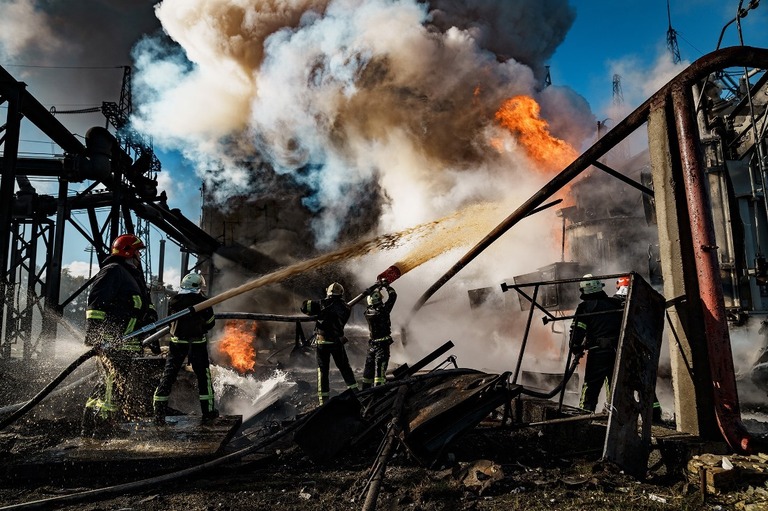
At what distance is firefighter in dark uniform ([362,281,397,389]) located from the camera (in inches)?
302

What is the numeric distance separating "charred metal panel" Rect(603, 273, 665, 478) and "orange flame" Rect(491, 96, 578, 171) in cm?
1095

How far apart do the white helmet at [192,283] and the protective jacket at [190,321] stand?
0.06 meters

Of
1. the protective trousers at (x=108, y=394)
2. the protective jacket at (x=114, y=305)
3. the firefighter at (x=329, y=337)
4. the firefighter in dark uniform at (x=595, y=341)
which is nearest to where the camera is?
the protective trousers at (x=108, y=394)

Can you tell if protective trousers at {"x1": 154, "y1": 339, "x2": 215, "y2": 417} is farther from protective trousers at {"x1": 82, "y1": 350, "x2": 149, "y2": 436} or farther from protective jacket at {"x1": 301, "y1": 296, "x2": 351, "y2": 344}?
protective jacket at {"x1": 301, "y1": 296, "x2": 351, "y2": 344}

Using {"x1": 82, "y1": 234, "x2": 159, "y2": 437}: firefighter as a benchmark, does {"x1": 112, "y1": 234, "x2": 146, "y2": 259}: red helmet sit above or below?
above

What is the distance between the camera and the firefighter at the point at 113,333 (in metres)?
4.60

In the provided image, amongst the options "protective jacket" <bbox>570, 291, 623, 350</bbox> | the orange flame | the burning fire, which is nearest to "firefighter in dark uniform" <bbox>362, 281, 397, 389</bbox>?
"protective jacket" <bbox>570, 291, 623, 350</bbox>

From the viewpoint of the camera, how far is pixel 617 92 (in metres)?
46.1

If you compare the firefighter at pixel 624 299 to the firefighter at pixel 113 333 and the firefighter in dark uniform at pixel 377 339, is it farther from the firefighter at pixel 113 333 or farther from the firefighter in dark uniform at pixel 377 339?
the firefighter at pixel 113 333

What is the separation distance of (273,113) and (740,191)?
1489cm

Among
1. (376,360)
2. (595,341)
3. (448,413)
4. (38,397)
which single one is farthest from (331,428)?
(376,360)

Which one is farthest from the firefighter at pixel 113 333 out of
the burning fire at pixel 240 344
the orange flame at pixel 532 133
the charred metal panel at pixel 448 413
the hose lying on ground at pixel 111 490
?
the orange flame at pixel 532 133

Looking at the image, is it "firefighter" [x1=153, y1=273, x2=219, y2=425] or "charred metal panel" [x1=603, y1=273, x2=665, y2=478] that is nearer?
"charred metal panel" [x1=603, y1=273, x2=665, y2=478]

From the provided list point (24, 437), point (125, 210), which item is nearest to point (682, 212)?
point (24, 437)
